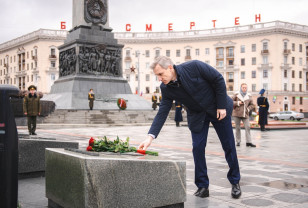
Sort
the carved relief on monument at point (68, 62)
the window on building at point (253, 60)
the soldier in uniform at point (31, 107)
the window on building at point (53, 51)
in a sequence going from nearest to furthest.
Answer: the soldier in uniform at point (31, 107) < the carved relief on monument at point (68, 62) < the window on building at point (253, 60) < the window on building at point (53, 51)

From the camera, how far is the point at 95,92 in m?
26.6

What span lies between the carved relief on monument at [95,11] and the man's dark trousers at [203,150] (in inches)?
912

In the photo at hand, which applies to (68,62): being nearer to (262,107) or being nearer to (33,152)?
(262,107)

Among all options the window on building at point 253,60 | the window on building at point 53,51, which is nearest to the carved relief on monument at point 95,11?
the window on building at point 53,51

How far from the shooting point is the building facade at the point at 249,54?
6938 cm

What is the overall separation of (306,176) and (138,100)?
75.7ft

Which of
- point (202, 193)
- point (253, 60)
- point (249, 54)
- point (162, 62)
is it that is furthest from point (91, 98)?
point (249, 54)

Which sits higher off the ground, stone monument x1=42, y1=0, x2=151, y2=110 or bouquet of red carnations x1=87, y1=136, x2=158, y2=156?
stone monument x1=42, y1=0, x2=151, y2=110

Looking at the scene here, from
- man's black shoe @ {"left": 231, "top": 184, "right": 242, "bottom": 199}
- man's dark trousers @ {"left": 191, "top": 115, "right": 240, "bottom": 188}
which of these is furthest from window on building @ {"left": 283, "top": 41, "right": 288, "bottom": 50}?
man's black shoe @ {"left": 231, "top": 184, "right": 242, "bottom": 199}

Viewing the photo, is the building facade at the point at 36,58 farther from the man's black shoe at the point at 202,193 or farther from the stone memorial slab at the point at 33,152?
the man's black shoe at the point at 202,193

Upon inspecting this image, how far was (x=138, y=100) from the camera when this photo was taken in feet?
93.6

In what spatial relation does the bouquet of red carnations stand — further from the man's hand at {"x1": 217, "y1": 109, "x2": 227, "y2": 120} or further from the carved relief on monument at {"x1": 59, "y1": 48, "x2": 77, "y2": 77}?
the carved relief on monument at {"x1": 59, "y1": 48, "x2": 77, "y2": 77}

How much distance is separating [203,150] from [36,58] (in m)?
75.4

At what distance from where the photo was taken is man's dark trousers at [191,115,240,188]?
4.48m
